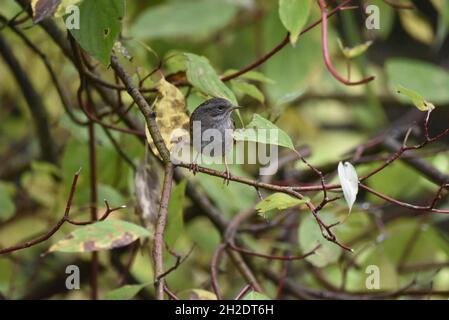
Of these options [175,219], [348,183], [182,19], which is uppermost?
[182,19]

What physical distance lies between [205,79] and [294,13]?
7.9 inches

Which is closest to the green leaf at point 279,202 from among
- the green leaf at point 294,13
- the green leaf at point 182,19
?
the green leaf at point 294,13

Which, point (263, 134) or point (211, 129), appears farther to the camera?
point (211, 129)

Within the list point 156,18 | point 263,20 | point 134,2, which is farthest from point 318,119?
point 156,18

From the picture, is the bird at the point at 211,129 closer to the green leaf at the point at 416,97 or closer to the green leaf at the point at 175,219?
the green leaf at the point at 175,219

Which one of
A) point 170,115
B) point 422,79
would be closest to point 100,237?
point 170,115

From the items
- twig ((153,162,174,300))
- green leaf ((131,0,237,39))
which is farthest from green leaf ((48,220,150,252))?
green leaf ((131,0,237,39))

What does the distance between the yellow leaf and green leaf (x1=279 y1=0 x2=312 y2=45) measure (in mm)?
234

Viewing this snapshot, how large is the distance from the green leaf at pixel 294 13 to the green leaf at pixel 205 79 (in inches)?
6.4

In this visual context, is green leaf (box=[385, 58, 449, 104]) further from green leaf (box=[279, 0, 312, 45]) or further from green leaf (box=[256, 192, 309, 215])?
green leaf (box=[256, 192, 309, 215])

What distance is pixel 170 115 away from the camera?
4.55ft

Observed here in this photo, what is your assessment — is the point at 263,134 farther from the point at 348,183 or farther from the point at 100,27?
the point at 100,27
